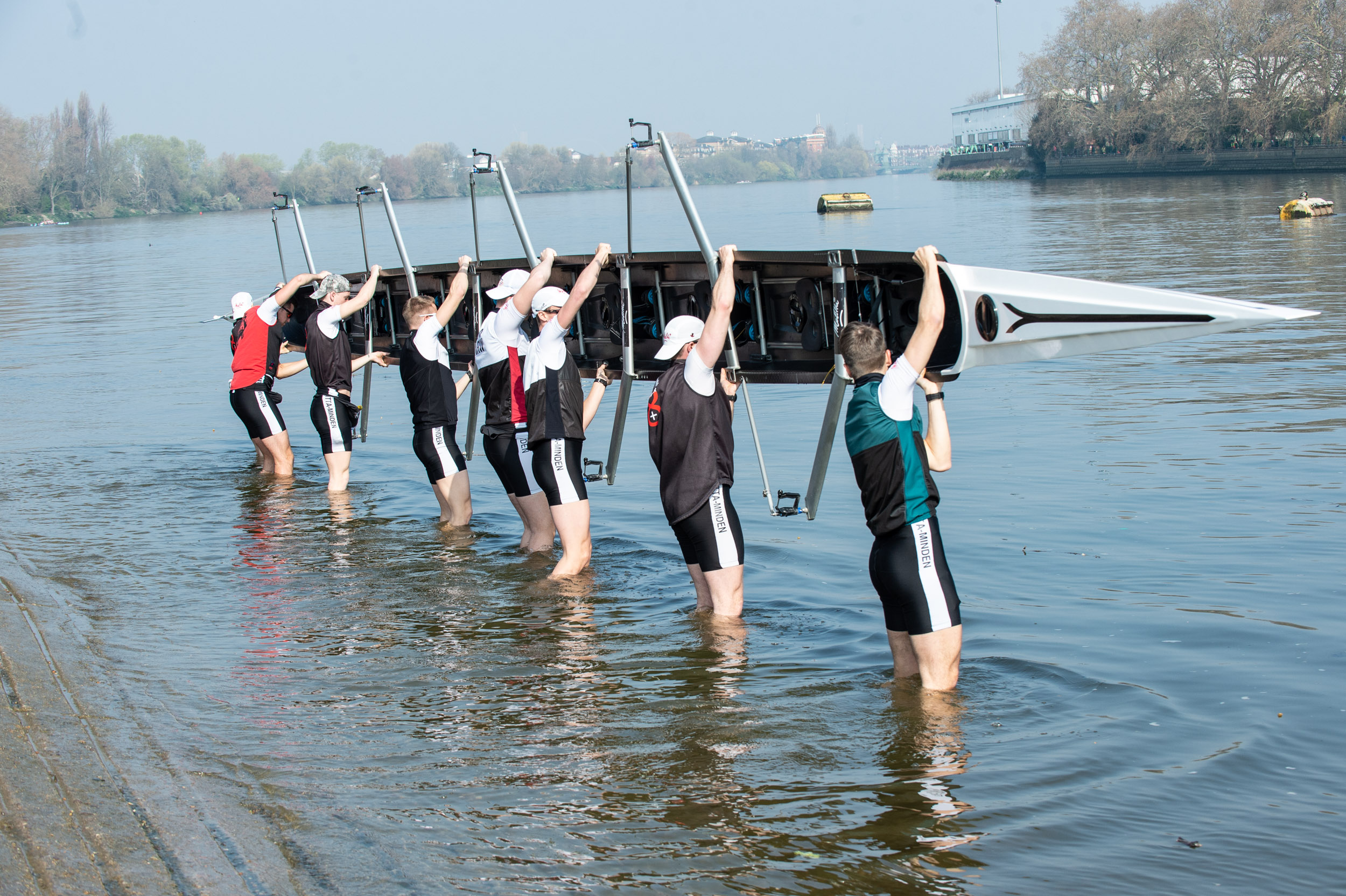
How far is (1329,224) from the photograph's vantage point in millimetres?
40625

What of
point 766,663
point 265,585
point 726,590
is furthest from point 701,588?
point 265,585

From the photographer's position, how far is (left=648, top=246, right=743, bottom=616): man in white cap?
727cm

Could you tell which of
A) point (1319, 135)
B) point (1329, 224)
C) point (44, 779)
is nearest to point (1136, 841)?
point (44, 779)

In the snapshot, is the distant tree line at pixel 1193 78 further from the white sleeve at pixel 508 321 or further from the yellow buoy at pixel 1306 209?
the white sleeve at pixel 508 321

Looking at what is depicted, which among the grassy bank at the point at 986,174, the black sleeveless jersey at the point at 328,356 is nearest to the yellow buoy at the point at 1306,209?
the black sleeveless jersey at the point at 328,356

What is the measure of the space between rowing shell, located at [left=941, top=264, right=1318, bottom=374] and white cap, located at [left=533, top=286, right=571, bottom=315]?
280 centimetres

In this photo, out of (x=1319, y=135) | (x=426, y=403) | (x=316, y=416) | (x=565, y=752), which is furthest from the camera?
(x=1319, y=135)

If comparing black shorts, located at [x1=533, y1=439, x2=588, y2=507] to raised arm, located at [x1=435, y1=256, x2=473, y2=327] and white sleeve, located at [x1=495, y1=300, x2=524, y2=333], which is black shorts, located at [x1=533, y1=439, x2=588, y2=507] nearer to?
white sleeve, located at [x1=495, y1=300, x2=524, y2=333]

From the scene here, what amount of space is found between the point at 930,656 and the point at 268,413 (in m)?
9.64

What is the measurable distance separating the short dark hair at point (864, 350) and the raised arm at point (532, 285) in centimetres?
293

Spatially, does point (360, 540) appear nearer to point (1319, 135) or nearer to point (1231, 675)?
point (1231, 675)

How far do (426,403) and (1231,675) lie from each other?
6.83 m

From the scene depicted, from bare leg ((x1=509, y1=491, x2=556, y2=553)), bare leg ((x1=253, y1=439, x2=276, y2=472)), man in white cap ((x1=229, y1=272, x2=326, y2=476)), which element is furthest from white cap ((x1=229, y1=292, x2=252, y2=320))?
bare leg ((x1=509, y1=491, x2=556, y2=553))

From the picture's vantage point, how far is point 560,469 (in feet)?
28.9
